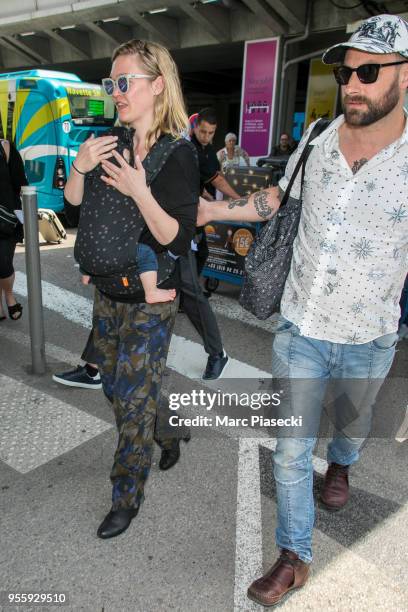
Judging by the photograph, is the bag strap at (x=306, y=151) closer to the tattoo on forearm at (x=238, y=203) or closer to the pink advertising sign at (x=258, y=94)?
the tattoo on forearm at (x=238, y=203)

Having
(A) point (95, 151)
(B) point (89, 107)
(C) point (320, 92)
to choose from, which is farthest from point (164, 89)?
(C) point (320, 92)

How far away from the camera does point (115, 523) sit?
7.63 feet

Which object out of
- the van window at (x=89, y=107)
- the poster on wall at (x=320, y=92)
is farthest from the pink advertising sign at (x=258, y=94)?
the van window at (x=89, y=107)

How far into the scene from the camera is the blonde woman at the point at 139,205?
196 centimetres

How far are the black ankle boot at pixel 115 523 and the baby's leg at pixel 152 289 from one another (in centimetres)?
99

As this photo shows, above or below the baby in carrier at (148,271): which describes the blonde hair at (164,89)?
above

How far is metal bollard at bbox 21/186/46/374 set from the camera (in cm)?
365

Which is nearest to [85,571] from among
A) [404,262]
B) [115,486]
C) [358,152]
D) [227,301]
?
[115,486]

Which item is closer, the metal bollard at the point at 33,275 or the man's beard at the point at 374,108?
the man's beard at the point at 374,108

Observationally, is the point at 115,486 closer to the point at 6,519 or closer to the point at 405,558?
the point at 6,519

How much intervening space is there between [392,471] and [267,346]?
76.3 inches

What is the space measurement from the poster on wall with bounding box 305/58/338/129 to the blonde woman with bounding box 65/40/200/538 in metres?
13.3

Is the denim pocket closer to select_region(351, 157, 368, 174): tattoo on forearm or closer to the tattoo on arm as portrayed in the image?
select_region(351, 157, 368, 174): tattoo on forearm

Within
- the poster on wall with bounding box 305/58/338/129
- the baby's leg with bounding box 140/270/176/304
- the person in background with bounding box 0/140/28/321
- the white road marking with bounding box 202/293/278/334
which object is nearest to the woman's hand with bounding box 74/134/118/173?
the baby's leg with bounding box 140/270/176/304
